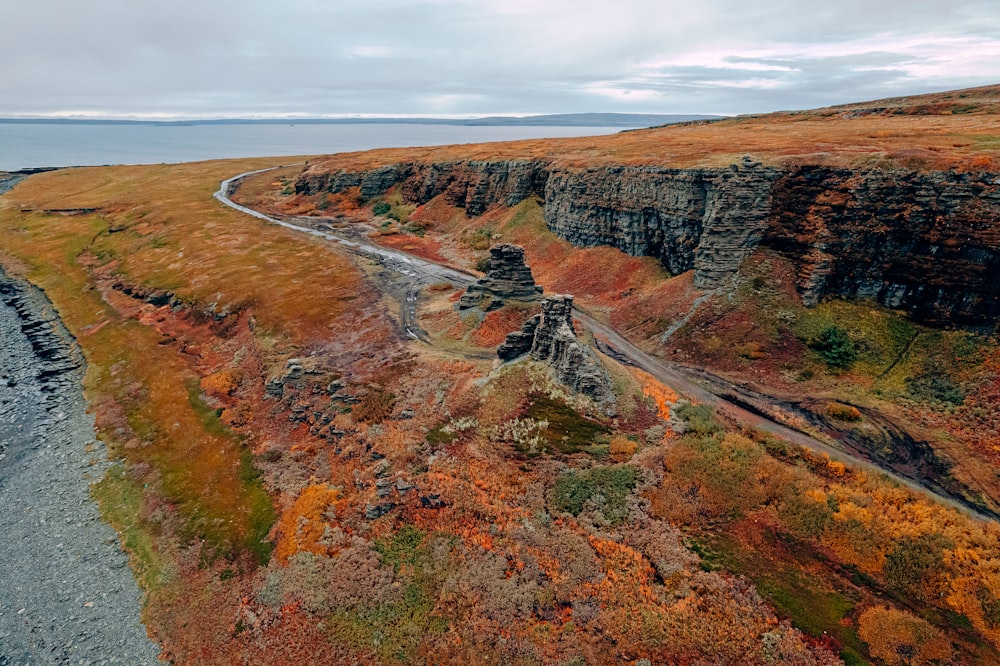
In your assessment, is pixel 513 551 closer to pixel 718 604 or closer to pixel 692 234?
pixel 718 604

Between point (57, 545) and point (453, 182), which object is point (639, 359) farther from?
point (453, 182)

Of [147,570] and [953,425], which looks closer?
[147,570]

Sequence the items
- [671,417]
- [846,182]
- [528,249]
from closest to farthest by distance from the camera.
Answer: [671,417] < [846,182] < [528,249]

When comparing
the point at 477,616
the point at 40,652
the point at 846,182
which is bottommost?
the point at 40,652

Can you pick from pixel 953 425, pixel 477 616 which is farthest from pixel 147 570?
pixel 953 425

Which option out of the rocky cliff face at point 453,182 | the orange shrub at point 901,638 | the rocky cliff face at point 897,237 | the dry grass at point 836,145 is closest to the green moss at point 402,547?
the orange shrub at point 901,638

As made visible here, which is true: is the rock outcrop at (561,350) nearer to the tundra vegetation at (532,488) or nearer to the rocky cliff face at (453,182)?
the tundra vegetation at (532,488)

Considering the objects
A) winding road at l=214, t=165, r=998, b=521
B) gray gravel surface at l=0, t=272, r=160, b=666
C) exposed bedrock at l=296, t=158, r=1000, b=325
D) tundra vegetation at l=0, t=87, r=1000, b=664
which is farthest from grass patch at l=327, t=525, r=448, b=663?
exposed bedrock at l=296, t=158, r=1000, b=325

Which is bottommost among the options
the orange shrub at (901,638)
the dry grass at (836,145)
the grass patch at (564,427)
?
the orange shrub at (901,638)
